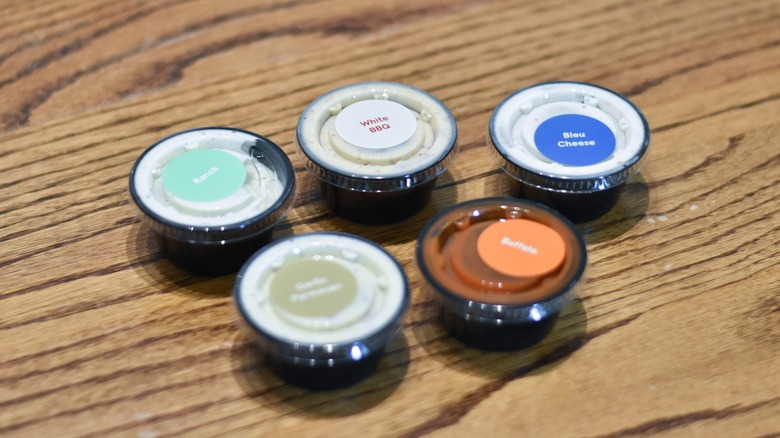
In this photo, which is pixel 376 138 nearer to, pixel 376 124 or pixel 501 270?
pixel 376 124

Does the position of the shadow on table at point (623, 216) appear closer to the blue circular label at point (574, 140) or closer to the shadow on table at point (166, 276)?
the blue circular label at point (574, 140)

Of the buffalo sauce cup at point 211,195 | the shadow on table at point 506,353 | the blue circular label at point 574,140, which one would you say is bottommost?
the shadow on table at point 506,353

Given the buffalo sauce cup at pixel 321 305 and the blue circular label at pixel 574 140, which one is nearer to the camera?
the buffalo sauce cup at pixel 321 305

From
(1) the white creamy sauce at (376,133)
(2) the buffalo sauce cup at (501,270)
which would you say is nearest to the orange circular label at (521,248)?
(2) the buffalo sauce cup at (501,270)

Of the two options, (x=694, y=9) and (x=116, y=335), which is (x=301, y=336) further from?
(x=694, y=9)

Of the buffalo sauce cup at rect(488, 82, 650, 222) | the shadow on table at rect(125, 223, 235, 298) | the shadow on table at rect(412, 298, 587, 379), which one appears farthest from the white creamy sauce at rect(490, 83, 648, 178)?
the shadow on table at rect(125, 223, 235, 298)

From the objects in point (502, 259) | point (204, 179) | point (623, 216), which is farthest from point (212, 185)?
point (623, 216)

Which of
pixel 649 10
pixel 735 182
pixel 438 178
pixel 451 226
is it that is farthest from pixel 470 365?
pixel 649 10
